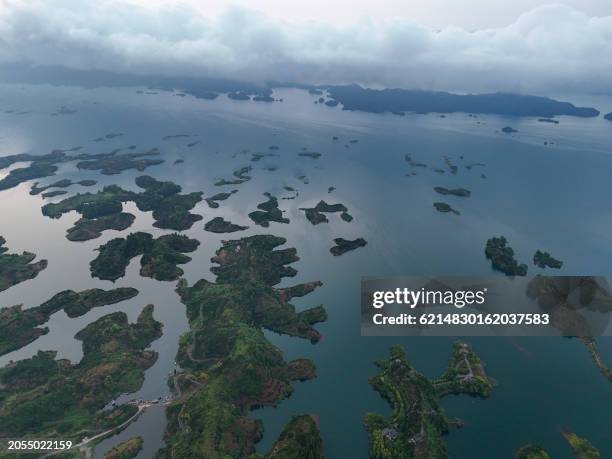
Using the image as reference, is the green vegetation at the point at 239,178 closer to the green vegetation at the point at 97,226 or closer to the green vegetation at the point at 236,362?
the green vegetation at the point at 97,226

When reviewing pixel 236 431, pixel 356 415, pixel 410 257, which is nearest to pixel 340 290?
pixel 410 257

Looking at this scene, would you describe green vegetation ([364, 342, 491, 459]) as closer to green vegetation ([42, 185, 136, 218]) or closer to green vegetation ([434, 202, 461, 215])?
green vegetation ([434, 202, 461, 215])

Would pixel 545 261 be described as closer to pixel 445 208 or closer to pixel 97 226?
pixel 445 208

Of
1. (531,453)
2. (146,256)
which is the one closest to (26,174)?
(146,256)

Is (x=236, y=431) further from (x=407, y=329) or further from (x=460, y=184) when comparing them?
(x=460, y=184)

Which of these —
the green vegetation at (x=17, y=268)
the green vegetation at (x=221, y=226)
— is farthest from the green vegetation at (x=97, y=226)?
the green vegetation at (x=221, y=226)
